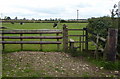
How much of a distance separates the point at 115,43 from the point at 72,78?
1.96m

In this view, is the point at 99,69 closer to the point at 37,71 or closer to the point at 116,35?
the point at 116,35

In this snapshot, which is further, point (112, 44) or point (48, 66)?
point (112, 44)

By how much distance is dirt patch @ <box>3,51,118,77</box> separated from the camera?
182 inches

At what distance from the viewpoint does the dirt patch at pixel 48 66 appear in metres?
4.61

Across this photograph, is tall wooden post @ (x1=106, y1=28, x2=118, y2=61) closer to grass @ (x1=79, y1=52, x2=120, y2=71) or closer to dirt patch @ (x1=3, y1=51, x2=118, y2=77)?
grass @ (x1=79, y1=52, x2=120, y2=71)

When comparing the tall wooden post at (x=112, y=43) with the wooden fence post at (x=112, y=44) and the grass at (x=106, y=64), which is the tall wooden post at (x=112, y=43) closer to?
the wooden fence post at (x=112, y=44)

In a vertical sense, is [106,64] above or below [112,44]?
below

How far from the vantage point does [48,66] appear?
5.28 m

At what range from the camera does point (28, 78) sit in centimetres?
427

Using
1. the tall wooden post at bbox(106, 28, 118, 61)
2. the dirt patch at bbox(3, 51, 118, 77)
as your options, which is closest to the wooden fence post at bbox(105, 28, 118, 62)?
the tall wooden post at bbox(106, 28, 118, 61)

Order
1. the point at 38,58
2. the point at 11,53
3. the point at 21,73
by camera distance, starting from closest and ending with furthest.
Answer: the point at 21,73, the point at 38,58, the point at 11,53

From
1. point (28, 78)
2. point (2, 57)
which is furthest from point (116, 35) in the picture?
point (2, 57)

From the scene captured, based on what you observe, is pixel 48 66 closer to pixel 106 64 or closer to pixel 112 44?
pixel 106 64

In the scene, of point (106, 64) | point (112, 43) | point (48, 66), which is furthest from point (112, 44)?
point (48, 66)
